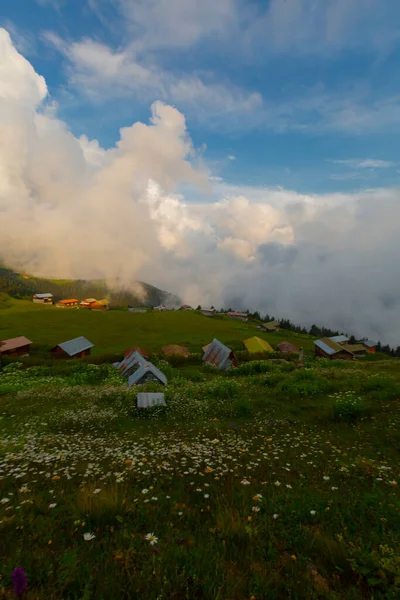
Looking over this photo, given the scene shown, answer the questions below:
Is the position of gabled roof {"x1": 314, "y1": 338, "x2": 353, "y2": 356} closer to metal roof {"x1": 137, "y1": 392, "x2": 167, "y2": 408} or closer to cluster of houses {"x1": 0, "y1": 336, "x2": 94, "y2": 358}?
cluster of houses {"x1": 0, "y1": 336, "x2": 94, "y2": 358}

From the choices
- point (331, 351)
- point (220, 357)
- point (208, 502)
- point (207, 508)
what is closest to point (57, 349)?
point (220, 357)

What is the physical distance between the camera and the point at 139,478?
6.93 metres

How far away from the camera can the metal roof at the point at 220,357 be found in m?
48.8

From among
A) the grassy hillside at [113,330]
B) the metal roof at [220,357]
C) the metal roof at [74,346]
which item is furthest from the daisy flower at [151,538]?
the grassy hillside at [113,330]

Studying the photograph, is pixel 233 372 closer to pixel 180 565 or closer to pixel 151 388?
pixel 151 388

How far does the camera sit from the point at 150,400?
15250 millimetres

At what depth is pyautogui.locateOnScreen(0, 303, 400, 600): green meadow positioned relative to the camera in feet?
11.8

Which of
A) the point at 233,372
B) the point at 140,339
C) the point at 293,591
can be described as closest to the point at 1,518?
the point at 293,591

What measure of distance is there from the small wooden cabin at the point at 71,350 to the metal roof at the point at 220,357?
32049 millimetres

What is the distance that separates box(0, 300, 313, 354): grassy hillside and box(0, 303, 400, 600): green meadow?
65.3m

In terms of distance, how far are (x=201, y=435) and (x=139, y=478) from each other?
12.6 ft

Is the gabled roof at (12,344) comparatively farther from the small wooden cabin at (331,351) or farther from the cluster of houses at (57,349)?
the small wooden cabin at (331,351)

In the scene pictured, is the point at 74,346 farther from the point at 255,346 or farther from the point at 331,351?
the point at 331,351

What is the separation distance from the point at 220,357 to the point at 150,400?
36947 millimetres
